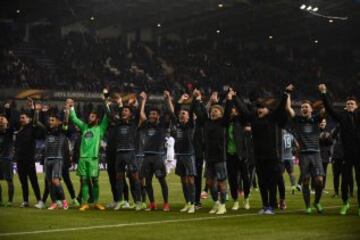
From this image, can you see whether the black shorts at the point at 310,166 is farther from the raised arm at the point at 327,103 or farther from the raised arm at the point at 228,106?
the raised arm at the point at 228,106

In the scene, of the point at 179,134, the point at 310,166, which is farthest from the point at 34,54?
the point at 310,166

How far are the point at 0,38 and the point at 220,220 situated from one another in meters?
33.7

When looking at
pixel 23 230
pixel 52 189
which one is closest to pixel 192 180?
pixel 52 189

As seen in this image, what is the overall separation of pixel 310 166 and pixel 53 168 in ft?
18.1

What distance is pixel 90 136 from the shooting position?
15.2 metres

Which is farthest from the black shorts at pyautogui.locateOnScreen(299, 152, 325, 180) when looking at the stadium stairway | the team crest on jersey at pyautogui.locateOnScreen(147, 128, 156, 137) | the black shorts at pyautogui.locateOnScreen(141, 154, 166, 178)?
the stadium stairway

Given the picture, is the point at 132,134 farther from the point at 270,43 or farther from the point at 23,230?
the point at 270,43

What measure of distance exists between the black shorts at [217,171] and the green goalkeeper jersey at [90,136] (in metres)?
2.58

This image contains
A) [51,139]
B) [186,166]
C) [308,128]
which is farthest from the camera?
[51,139]

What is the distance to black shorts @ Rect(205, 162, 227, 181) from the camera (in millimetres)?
13828

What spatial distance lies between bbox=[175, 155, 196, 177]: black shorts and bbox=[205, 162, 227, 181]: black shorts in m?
0.36

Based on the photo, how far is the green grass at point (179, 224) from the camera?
10.4 meters

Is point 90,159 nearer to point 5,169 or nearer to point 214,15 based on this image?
point 5,169

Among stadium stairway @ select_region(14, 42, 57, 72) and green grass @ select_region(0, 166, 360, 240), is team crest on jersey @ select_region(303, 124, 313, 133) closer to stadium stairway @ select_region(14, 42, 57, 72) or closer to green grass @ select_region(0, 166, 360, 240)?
green grass @ select_region(0, 166, 360, 240)
